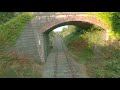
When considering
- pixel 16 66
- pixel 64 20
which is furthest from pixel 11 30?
pixel 64 20

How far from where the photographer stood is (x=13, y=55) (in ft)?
60.7

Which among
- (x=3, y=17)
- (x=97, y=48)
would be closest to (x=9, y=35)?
(x=3, y=17)

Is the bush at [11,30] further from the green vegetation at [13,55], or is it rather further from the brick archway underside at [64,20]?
the brick archway underside at [64,20]

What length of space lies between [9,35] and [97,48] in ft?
22.2

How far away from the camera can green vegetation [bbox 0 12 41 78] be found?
1550cm

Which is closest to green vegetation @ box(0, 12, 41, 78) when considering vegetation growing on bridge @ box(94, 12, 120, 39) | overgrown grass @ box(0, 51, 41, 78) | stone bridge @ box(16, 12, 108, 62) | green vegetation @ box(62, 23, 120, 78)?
overgrown grass @ box(0, 51, 41, 78)

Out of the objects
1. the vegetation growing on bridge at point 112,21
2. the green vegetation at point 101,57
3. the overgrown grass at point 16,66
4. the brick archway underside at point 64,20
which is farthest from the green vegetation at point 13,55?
the vegetation growing on bridge at point 112,21

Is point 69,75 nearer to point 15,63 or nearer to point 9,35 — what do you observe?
point 15,63

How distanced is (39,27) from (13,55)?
387cm

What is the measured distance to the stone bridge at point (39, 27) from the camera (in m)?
20.3

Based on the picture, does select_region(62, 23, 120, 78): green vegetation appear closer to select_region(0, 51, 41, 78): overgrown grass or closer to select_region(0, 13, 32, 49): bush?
select_region(0, 51, 41, 78): overgrown grass

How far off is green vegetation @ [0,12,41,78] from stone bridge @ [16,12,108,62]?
516mm

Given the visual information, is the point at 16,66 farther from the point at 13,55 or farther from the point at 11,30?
the point at 11,30

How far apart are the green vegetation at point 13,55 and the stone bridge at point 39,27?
516 millimetres
